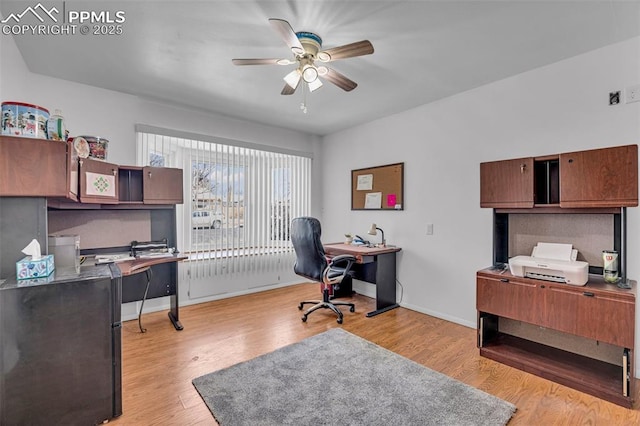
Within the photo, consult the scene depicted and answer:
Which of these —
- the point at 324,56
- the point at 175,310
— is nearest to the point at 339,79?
the point at 324,56

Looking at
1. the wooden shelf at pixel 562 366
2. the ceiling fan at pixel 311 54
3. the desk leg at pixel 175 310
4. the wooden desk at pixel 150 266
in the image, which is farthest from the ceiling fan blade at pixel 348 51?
the desk leg at pixel 175 310

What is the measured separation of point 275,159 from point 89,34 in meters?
2.67

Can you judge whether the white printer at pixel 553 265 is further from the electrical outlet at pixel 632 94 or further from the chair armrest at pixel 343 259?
the chair armrest at pixel 343 259

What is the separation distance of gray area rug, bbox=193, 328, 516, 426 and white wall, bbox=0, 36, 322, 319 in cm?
182

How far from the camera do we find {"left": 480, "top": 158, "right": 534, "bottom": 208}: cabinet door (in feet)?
7.79

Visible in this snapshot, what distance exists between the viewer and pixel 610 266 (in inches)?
81.3

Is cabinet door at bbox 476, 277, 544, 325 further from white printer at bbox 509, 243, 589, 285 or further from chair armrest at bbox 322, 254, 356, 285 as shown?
chair armrest at bbox 322, 254, 356, 285

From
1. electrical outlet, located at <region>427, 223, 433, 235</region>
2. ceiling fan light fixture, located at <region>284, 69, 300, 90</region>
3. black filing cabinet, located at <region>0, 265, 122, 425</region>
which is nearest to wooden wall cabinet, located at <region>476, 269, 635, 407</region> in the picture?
electrical outlet, located at <region>427, 223, 433, 235</region>

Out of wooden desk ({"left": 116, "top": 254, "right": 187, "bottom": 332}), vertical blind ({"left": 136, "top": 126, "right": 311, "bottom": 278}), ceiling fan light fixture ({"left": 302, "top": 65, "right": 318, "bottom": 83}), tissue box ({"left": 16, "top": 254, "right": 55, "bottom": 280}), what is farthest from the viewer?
vertical blind ({"left": 136, "top": 126, "right": 311, "bottom": 278})

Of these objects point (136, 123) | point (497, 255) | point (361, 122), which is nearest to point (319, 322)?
point (497, 255)

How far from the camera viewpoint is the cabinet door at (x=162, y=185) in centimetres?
311

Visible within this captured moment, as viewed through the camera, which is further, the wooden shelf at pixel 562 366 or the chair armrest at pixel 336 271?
the chair armrest at pixel 336 271

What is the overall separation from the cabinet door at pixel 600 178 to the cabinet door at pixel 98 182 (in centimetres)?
381

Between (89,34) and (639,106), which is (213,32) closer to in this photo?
(89,34)
